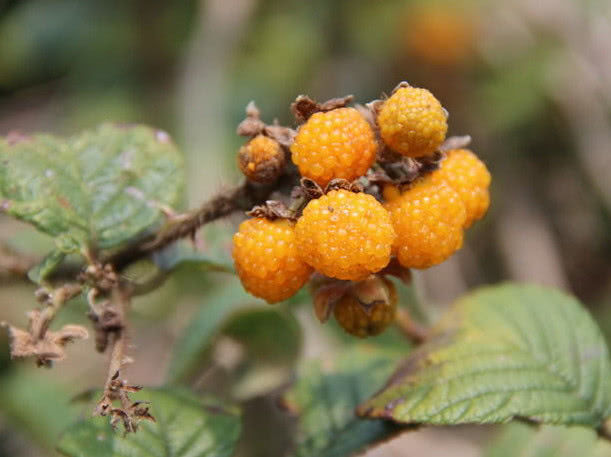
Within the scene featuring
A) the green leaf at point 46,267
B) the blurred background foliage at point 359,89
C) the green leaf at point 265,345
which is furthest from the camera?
the blurred background foliage at point 359,89

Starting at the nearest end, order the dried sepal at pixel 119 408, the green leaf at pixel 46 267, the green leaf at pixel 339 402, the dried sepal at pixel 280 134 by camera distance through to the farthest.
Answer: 1. the dried sepal at pixel 119 408
2. the dried sepal at pixel 280 134
3. the green leaf at pixel 46 267
4. the green leaf at pixel 339 402

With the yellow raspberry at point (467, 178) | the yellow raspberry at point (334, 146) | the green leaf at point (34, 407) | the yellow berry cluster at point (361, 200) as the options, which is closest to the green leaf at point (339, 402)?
the yellow berry cluster at point (361, 200)

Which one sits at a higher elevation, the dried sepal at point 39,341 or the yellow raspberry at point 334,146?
the yellow raspberry at point 334,146

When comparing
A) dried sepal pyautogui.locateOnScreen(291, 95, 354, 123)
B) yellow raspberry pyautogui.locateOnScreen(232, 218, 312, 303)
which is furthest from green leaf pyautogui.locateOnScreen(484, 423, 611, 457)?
dried sepal pyautogui.locateOnScreen(291, 95, 354, 123)

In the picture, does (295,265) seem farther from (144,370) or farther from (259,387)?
(144,370)

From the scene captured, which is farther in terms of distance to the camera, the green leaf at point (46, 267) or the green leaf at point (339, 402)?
the green leaf at point (339, 402)

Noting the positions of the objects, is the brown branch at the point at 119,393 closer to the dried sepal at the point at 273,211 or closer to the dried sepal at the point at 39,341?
the dried sepal at the point at 39,341

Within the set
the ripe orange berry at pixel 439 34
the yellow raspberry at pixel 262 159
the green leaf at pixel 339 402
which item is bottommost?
the green leaf at pixel 339 402
